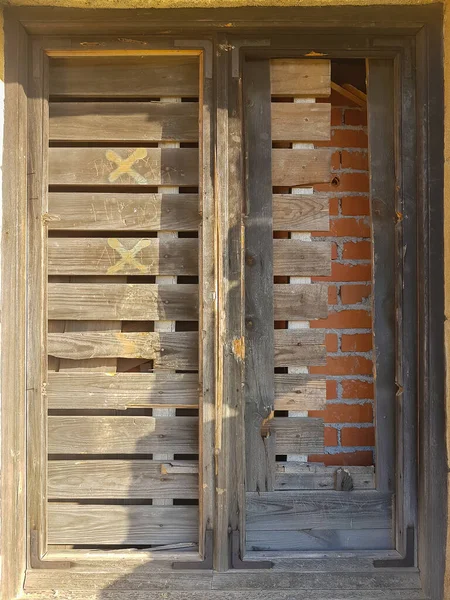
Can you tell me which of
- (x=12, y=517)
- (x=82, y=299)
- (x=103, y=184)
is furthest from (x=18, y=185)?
(x=12, y=517)

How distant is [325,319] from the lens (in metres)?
2.39

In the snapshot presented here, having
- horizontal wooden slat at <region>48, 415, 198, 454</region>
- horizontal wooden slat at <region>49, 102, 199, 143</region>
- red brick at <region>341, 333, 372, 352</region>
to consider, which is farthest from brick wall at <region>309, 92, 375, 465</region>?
horizontal wooden slat at <region>49, 102, 199, 143</region>

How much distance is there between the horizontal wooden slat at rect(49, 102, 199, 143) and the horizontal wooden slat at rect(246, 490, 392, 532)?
1596 millimetres

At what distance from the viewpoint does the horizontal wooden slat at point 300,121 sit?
7.63 ft

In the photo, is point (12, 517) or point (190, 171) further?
point (190, 171)

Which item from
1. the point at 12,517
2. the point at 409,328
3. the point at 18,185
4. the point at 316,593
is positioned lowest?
the point at 316,593

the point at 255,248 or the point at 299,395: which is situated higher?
the point at 255,248

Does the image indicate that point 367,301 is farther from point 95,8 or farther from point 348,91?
point 95,8

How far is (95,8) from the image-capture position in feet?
7.20

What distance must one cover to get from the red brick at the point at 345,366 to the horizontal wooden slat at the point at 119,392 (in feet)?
1.94

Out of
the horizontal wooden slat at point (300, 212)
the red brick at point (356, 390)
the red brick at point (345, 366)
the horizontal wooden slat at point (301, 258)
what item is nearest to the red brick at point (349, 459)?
the red brick at point (356, 390)

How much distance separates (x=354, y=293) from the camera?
2.41 meters

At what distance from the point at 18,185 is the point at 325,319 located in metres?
1.41

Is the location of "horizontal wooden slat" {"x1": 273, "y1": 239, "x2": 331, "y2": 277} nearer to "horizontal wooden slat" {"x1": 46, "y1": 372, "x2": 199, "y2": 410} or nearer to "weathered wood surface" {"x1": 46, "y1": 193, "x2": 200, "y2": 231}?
"weathered wood surface" {"x1": 46, "y1": 193, "x2": 200, "y2": 231}
